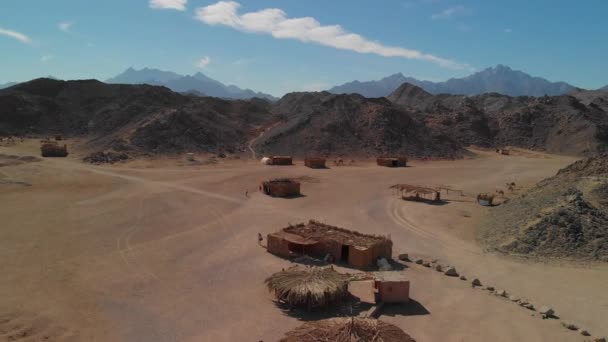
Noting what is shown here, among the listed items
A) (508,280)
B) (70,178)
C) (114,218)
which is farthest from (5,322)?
(70,178)

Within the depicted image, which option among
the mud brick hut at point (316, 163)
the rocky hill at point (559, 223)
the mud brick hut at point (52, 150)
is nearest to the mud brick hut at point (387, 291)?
the rocky hill at point (559, 223)

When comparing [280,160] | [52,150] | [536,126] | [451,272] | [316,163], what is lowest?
[451,272]

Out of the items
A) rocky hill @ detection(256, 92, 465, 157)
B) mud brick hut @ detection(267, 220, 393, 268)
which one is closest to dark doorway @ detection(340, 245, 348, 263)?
mud brick hut @ detection(267, 220, 393, 268)

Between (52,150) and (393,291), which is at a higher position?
(52,150)

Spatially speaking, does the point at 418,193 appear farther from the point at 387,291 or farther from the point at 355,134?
the point at 355,134

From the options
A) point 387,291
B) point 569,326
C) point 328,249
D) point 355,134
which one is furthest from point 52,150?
point 569,326

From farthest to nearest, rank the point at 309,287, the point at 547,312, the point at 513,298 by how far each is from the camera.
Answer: the point at 513,298 < the point at 309,287 < the point at 547,312

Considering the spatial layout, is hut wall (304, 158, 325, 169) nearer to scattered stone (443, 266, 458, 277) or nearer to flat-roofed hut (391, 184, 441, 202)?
flat-roofed hut (391, 184, 441, 202)

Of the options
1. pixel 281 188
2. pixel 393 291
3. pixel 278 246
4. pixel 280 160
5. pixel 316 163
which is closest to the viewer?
pixel 393 291

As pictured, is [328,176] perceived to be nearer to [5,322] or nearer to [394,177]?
[394,177]

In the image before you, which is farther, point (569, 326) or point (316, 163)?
point (316, 163)
